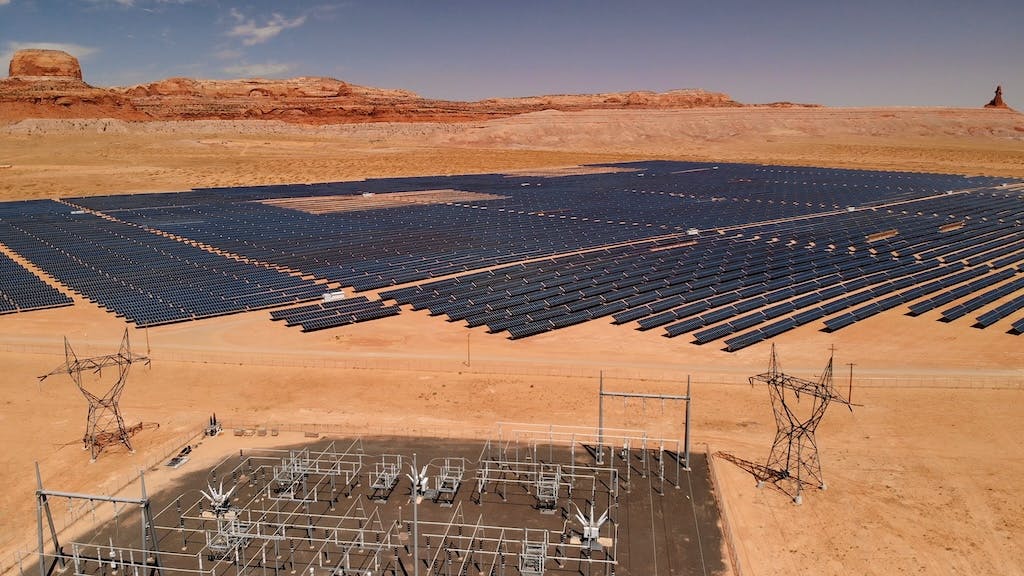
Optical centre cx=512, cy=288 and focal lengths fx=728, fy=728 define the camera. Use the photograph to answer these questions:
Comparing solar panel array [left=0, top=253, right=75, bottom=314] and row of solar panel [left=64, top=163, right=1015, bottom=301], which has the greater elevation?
row of solar panel [left=64, top=163, right=1015, bottom=301]

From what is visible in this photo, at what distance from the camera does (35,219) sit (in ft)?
271

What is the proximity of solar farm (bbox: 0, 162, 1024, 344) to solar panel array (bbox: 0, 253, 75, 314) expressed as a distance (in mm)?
199

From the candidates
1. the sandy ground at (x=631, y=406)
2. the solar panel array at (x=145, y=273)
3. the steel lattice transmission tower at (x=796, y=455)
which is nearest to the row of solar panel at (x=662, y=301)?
the sandy ground at (x=631, y=406)

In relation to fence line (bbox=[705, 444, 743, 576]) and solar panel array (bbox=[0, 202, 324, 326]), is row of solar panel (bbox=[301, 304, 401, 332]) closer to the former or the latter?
solar panel array (bbox=[0, 202, 324, 326])

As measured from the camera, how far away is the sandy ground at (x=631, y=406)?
892 inches

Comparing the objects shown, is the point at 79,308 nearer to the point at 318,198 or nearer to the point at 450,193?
the point at 318,198

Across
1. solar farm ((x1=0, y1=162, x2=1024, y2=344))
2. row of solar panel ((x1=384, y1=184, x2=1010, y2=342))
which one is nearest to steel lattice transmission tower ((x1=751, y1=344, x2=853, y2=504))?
solar farm ((x1=0, y1=162, x2=1024, y2=344))

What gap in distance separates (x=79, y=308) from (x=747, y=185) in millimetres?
99507

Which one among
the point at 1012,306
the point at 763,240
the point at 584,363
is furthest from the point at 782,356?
the point at 763,240

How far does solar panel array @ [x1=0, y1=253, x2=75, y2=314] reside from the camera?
1912 inches

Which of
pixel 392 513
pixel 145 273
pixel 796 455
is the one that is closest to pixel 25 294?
pixel 145 273

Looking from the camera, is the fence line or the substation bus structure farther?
the substation bus structure

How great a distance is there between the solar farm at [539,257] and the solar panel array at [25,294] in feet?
0.65

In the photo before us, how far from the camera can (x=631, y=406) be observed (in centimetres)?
3306
